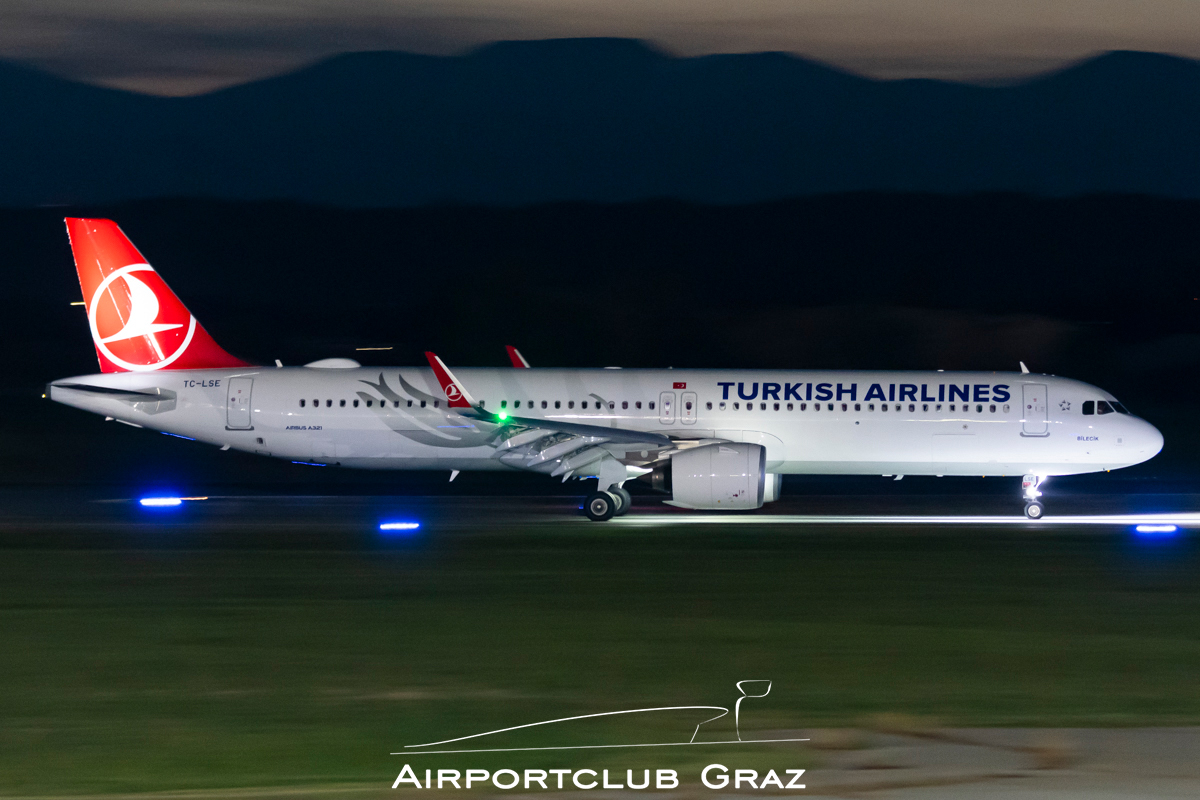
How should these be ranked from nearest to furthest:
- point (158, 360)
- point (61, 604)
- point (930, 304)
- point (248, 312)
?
point (61, 604)
point (158, 360)
point (930, 304)
point (248, 312)

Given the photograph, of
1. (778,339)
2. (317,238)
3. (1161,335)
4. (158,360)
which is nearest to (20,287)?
(317,238)

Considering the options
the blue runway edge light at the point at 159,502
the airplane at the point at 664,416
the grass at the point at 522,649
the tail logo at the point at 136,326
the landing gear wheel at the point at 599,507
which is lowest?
the grass at the point at 522,649

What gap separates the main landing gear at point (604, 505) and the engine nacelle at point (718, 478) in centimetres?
135

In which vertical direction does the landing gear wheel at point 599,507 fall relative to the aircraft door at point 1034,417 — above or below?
below

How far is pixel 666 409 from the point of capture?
89.7ft

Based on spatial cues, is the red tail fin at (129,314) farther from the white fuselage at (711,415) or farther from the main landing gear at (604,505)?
the main landing gear at (604,505)

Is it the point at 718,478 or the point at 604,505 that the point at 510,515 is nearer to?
the point at 604,505

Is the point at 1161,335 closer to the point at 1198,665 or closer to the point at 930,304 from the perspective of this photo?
the point at 930,304

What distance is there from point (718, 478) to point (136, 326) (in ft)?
42.9

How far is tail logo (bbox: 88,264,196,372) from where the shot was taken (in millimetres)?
28797

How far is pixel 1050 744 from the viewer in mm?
8734

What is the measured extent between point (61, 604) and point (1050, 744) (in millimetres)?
10609

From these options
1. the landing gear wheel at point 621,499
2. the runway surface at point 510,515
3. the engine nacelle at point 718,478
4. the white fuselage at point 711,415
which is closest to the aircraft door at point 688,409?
the white fuselage at point 711,415

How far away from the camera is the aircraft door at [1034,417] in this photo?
27.1m
